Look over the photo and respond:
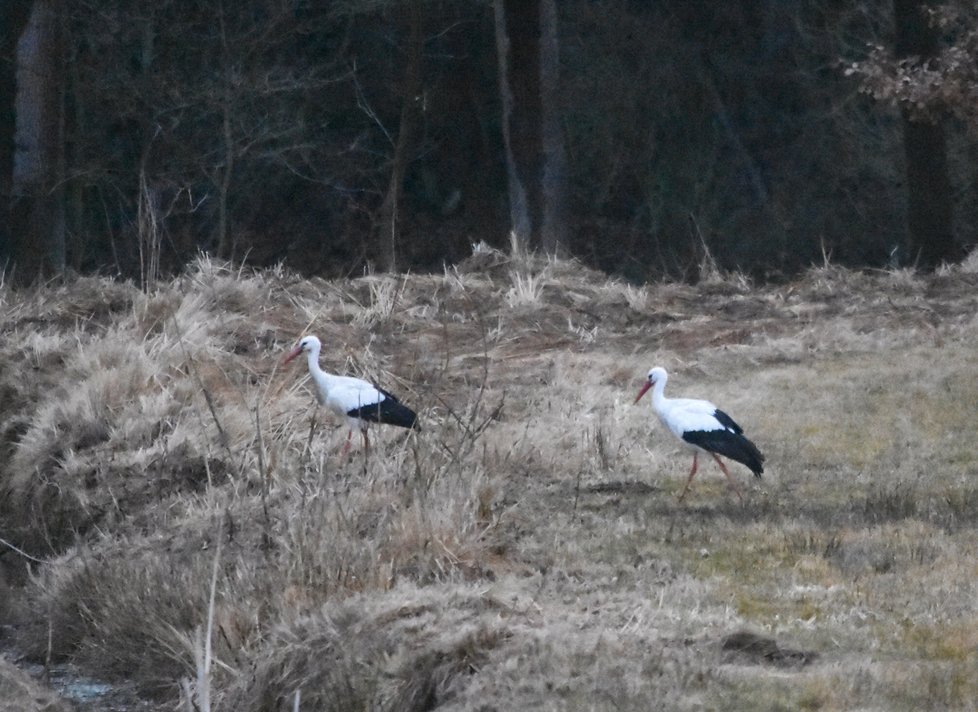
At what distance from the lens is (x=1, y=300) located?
46.1ft

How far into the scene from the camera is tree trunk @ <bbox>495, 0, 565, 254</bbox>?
2130 centimetres

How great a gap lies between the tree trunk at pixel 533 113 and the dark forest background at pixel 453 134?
119 inches

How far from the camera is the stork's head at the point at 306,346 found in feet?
36.4

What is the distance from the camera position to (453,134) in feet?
95.7

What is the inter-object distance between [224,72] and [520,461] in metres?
17.2

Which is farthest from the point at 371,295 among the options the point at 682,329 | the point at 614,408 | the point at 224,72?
the point at 224,72

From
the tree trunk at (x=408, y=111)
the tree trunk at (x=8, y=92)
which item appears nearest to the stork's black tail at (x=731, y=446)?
the tree trunk at (x=8, y=92)

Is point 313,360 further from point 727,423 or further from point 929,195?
point 929,195

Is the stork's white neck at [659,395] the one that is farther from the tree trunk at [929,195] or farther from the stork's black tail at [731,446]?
the tree trunk at [929,195]

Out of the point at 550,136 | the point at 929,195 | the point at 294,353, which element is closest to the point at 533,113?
the point at 550,136

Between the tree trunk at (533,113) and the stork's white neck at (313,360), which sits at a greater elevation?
the tree trunk at (533,113)

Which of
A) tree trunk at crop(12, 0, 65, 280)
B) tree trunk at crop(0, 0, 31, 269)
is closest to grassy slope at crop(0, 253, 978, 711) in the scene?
tree trunk at crop(12, 0, 65, 280)

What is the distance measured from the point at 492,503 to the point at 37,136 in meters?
13.1

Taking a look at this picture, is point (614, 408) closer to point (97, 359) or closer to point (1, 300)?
point (97, 359)
